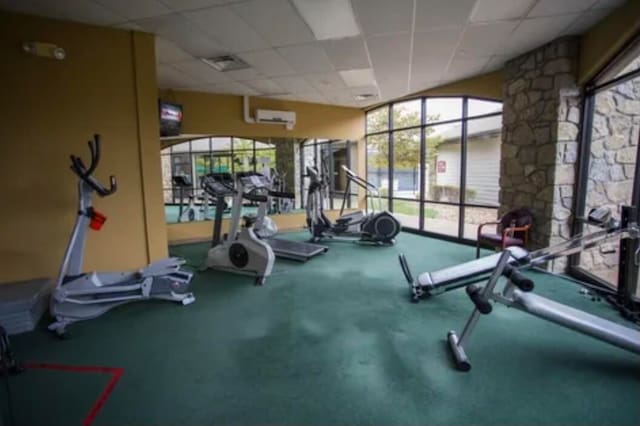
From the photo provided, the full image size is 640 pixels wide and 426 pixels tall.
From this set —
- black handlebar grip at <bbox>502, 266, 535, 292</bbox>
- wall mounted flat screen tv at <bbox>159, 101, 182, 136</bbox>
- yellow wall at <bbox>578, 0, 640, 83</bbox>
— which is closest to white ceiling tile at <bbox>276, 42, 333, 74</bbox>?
wall mounted flat screen tv at <bbox>159, 101, 182, 136</bbox>

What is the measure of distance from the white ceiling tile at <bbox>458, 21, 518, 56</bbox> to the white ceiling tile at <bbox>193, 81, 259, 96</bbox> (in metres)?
3.67

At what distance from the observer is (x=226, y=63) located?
4766mm

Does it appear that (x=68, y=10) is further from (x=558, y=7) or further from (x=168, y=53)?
(x=558, y=7)

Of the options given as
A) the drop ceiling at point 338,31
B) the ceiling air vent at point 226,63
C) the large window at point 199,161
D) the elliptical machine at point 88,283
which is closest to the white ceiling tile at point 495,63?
the drop ceiling at point 338,31

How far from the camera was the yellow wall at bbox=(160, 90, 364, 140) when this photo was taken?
6207 millimetres

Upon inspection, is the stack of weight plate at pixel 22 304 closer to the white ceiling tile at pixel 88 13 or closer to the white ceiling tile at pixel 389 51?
the white ceiling tile at pixel 88 13

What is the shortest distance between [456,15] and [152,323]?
166 inches

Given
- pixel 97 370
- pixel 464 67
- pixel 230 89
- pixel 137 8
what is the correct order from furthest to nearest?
pixel 230 89 < pixel 464 67 < pixel 137 8 < pixel 97 370

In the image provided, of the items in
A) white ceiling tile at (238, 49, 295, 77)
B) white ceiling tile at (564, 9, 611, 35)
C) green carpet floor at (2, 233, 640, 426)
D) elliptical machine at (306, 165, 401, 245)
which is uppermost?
white ceiling tile at (238, 49, 295, 77)

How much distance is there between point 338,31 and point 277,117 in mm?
3338

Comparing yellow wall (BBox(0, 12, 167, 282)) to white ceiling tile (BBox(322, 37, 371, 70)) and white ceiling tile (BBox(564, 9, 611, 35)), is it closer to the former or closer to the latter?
white ceiling tile (BBox(322, 37, 371, 70))

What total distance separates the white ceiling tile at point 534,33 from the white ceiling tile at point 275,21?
2.37 metres

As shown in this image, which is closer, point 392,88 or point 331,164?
point 392,88

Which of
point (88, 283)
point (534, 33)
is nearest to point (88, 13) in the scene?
point (88, 283)
